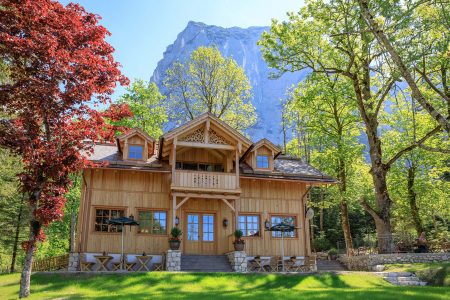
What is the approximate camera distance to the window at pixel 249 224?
853 inches

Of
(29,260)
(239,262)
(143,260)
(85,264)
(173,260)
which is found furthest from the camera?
(143,260)

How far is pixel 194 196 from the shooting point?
1994 centimetres

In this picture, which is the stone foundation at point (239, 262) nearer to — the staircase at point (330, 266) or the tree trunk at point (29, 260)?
the staircase at point (330, 266)

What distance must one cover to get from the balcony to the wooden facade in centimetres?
5

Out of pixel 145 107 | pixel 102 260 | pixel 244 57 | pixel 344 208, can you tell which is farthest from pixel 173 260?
pixel 244 57

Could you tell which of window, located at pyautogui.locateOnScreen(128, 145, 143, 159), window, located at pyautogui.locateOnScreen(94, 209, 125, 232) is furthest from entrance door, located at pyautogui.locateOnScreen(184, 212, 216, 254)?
window, located at pyautogui.locateOnScreen(128, 145, 143, 159)

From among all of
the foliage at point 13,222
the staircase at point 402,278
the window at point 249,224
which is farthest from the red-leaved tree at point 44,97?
the foliage at point 13,222

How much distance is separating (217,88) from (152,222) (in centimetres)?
1551

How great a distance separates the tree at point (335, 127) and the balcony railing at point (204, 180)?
6.67m

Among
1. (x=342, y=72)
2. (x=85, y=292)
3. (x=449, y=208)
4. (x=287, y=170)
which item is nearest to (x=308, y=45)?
(x=342, y=72)

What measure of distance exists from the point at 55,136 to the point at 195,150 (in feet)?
31.6

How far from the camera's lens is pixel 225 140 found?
20906 mm

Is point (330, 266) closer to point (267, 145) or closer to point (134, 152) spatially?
point (267, 145)

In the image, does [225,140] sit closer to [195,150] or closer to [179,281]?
[195,150]
